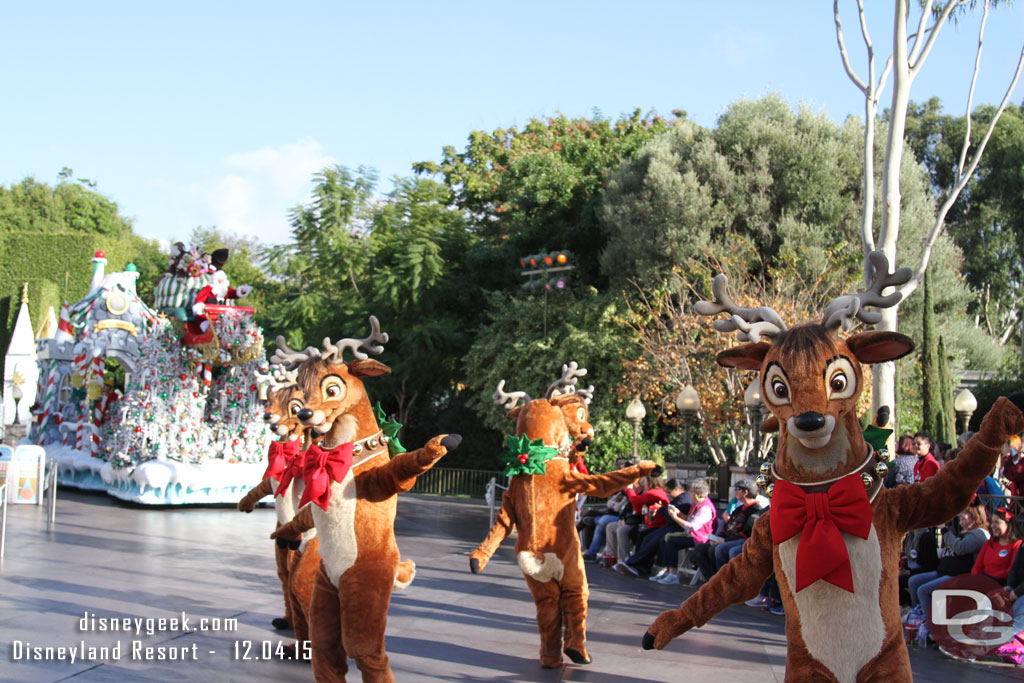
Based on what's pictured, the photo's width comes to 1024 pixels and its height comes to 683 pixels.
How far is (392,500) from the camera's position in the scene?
17.1 ft

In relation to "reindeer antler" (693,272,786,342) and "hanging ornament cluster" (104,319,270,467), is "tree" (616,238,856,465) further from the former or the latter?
"reindeer antler" (693,272,786,342)

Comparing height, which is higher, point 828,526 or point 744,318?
point 744,318

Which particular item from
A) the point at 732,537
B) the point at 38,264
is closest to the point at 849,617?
the point at 732,537

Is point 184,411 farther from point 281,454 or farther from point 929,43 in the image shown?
point 929,43

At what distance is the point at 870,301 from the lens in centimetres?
383

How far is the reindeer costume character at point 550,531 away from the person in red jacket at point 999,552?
8.22 feet

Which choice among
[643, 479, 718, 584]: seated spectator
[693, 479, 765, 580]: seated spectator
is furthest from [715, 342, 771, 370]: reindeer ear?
[643, 479, 718, 584]: seated spectator

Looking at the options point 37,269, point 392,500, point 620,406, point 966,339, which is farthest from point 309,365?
point 37,269

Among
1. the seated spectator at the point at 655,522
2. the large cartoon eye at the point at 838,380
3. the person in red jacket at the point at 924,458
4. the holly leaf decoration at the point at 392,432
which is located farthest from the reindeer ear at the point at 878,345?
the seated spectator at the point at 655,522

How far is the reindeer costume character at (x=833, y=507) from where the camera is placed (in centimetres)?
343

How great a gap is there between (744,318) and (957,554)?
3.96 metres

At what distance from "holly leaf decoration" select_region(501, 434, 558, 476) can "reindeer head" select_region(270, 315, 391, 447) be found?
1234 millimetres

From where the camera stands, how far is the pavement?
5.92 m

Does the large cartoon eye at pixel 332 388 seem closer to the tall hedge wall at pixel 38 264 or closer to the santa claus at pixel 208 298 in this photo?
the santa claus at pixel 208 298
